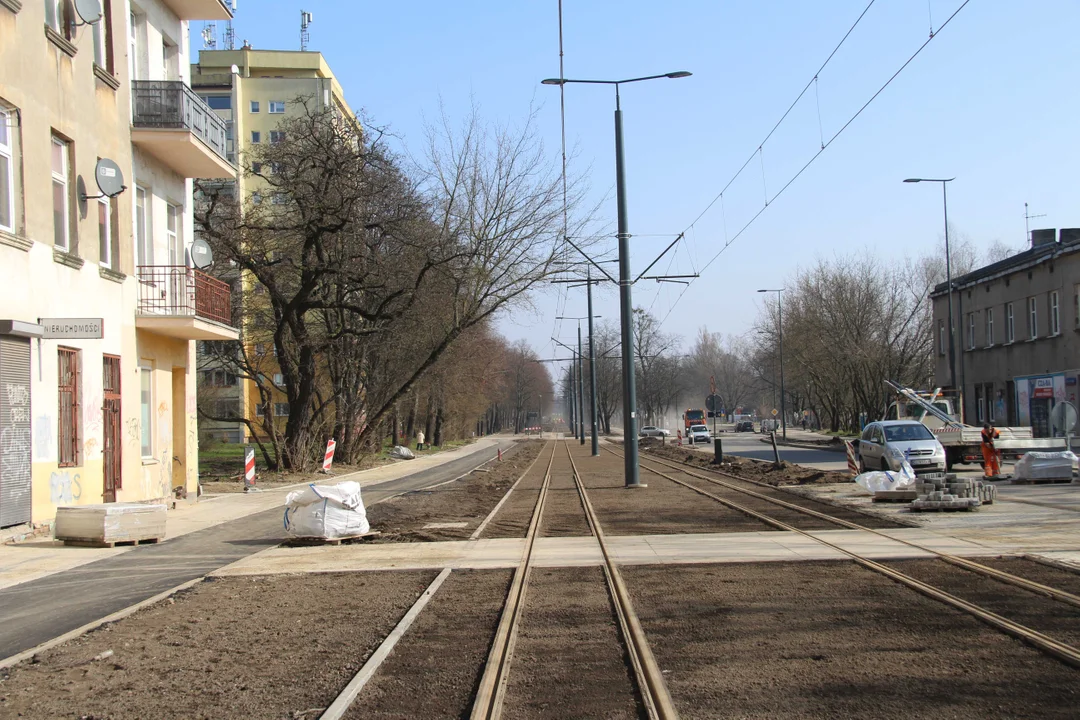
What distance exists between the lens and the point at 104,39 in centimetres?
1855

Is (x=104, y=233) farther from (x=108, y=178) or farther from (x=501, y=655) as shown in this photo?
(x=501, y=655)

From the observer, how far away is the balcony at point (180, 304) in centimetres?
2020

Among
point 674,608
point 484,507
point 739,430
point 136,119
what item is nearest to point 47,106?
point 136,119

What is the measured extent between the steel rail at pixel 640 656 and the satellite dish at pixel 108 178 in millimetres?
11566

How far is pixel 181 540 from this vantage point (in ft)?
51.5

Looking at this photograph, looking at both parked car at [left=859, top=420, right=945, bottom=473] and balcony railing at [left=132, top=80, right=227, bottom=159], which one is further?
parked car at [left=859, top=420, right=945, bottom=473]

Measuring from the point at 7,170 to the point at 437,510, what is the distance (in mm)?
9465

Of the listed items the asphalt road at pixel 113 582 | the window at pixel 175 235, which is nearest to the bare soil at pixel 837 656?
the asphalt road at pixel 113 582

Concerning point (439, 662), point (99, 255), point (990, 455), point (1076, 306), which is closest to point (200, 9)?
point (99, 255)

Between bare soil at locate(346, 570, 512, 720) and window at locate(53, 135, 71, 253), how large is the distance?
34.7 feet

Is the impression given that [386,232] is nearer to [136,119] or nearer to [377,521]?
[136,119]

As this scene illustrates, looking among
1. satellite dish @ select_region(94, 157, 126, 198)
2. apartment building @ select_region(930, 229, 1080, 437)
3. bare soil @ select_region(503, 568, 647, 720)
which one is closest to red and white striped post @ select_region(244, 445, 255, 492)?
satellite dish @ select_region(94, 157, 126, 198)

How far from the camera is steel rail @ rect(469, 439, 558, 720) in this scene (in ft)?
18.5

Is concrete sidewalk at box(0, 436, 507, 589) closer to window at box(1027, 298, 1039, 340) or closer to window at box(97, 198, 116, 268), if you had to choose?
window at box(97, 198, 116, 268)
